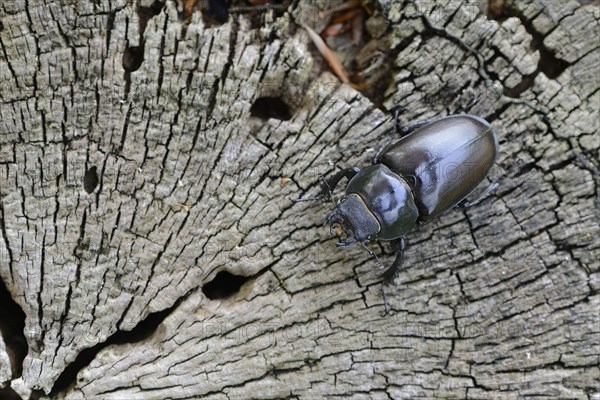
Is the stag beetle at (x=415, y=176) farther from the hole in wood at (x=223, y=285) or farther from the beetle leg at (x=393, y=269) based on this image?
the hole in wood at (x=223, y=285)

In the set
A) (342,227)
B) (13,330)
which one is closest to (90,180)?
(13,330)

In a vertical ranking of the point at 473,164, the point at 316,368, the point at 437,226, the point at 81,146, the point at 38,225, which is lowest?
the point at 316,368

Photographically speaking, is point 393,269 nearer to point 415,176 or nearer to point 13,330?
point 415,176

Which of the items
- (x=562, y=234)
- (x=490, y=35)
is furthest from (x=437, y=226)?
(x=490, y=35)

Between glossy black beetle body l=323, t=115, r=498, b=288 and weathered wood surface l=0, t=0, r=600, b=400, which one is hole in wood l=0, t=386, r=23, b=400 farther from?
glossy black beetle body l=323, t=115, r=498, b=288

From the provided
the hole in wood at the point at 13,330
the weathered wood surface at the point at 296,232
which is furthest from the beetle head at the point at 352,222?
the hole in wood at the point at 13,330

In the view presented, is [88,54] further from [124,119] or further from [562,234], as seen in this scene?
[562,234]
